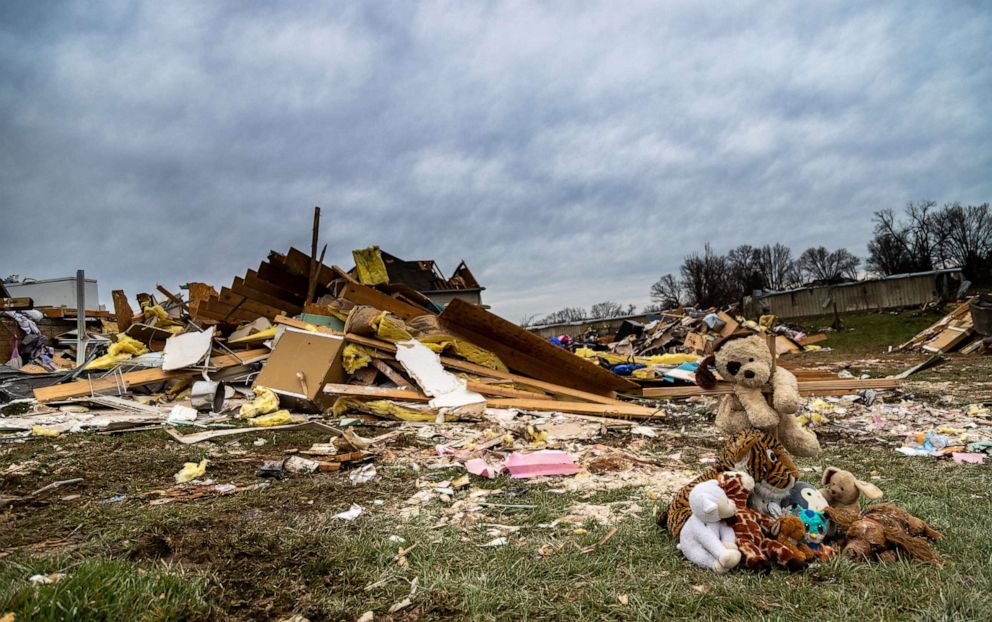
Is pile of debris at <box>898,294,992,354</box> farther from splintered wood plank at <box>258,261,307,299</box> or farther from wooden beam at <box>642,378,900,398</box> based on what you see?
splintered wood plank at <box>258,261,307,299</box>

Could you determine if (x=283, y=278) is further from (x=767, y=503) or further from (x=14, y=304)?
(x=767, y=503)

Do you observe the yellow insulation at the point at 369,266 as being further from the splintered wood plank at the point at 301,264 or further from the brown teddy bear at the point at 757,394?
the brown teddy bear at the point at 757,394

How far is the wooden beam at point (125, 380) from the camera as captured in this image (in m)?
7.04

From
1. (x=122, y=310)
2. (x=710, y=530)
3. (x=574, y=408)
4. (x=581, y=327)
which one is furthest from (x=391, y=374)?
(x=581, y=327)

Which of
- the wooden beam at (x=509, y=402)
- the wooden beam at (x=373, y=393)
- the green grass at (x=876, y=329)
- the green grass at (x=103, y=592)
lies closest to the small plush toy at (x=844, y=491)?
the green grass at (x=103, y=592)

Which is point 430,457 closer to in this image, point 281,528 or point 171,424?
point 281,528

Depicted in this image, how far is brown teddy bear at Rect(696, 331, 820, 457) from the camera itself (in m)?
2.48

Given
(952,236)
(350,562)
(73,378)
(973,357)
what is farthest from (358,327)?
(952,236)

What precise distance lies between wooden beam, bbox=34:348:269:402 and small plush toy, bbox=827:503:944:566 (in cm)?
752

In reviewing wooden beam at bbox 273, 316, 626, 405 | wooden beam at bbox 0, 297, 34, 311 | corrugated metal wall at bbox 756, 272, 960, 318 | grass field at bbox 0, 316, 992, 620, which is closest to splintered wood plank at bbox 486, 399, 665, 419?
wooden beam at bbox 273, 316, 626, 405

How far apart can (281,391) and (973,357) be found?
1487 cm

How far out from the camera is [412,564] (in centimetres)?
232

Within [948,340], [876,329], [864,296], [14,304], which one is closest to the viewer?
[14,304]

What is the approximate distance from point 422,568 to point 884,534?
187 cm
